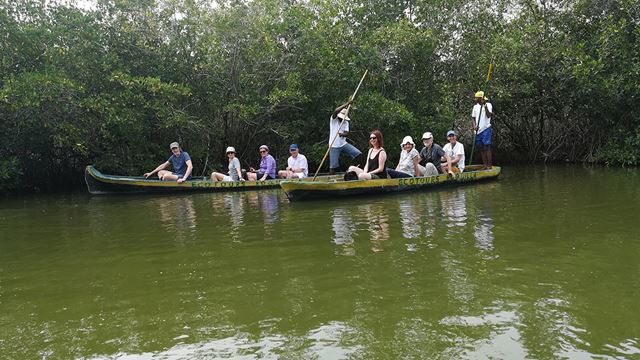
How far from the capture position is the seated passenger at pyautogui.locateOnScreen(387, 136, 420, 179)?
9.45 metres

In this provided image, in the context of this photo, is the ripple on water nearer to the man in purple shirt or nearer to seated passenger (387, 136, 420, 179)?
seated passenger (387, 136, 420, 179)

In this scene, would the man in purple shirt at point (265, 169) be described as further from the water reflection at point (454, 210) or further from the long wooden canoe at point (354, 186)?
the water reflection at point (454, 210)

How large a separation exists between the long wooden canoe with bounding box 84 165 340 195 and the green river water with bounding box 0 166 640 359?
3.34 metres

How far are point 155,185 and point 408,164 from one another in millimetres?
4777

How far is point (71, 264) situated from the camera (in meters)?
4.86

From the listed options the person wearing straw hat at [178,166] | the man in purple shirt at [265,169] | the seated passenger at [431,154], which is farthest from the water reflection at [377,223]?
the person wearing straw hat at [178,166]

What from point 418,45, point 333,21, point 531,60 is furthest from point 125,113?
point 531,60

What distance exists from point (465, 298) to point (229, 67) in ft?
35.8

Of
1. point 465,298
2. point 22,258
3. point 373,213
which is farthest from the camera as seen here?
point 373,213

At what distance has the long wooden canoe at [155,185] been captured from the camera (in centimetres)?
1064

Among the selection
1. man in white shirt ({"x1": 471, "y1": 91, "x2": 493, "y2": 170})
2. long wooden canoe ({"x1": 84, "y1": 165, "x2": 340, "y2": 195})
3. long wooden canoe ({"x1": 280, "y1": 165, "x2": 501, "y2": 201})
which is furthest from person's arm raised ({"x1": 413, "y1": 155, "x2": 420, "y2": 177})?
man in white shirt ({"x1": 471, "y1": 91, "x2": 493, "y2": 170})

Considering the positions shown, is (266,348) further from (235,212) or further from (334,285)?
(235,212)

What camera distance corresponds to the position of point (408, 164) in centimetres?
962

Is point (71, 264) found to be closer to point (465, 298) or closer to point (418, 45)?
point (465, 298)
